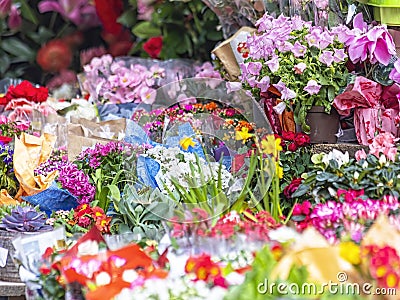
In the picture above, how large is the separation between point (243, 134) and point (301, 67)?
341 mm

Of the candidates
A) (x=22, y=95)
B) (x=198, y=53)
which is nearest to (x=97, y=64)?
(x=22, y=95)

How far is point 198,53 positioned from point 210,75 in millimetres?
811

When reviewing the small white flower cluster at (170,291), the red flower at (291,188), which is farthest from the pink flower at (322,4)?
the small white flower cluster at (170,291)

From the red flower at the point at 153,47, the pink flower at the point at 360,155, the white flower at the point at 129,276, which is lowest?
the red flower at the point at 153,47

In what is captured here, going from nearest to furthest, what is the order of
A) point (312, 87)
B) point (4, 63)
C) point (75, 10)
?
point (312, 87), point (4, 63), point (75, 10)

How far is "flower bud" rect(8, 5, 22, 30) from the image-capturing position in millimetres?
4605

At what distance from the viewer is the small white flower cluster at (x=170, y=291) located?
58.3 inches

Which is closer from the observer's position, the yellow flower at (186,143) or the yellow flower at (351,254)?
the yellow flower at (351,254)

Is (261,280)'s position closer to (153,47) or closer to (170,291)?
(170,291)

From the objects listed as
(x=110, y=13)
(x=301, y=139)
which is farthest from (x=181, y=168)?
(x=110, y=13)

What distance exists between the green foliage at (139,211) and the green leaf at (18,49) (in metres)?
2.58

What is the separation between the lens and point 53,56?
4672 mm

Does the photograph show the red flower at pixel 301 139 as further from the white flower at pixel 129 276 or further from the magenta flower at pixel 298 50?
the white flower at pixel 129 276

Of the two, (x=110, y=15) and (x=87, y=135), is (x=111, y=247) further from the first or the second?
(x=110, y=15)
